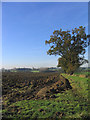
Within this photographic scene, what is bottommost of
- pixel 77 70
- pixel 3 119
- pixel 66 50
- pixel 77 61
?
pixel 3 119

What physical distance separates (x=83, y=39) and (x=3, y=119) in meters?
19.6

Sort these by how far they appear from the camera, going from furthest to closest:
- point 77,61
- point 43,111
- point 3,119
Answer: point 77,61, point 43,111, point 3,119

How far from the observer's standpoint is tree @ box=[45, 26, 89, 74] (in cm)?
2019

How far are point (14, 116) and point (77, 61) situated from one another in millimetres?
16362

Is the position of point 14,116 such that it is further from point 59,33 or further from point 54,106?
point 59,33

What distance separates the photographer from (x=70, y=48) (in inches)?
805

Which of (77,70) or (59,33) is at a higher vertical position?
(59,33)

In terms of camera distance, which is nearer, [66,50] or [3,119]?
[3,119]

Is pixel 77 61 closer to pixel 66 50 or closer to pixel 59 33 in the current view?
pixel 66 50

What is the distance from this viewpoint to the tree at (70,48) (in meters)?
20.2

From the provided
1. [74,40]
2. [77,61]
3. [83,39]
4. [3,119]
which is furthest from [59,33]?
[3,119]

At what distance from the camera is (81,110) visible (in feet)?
19.4

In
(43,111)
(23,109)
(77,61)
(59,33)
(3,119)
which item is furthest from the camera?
(59,33)

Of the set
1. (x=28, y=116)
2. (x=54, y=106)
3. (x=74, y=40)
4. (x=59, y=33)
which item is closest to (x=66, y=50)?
(x=74, y=40)
